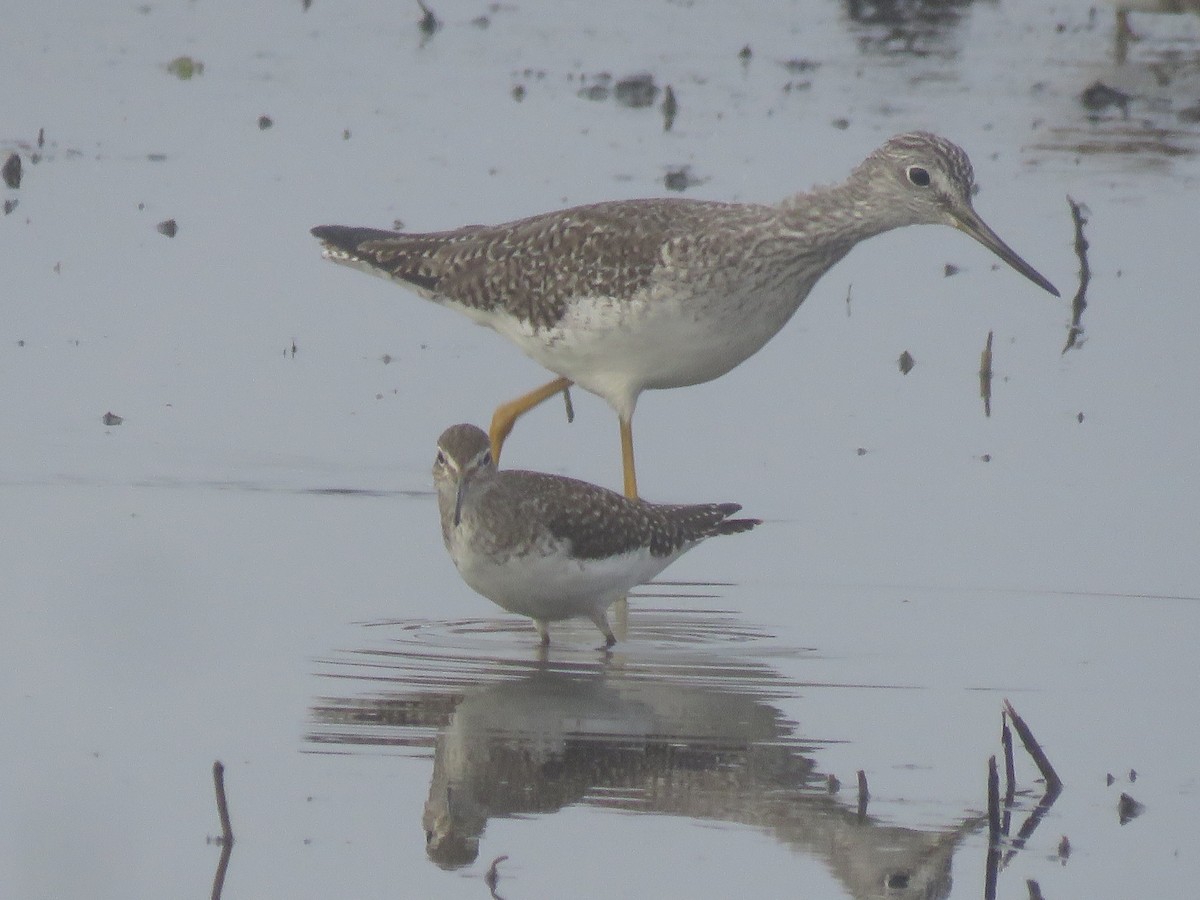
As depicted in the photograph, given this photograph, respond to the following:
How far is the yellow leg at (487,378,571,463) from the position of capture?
11.1 meters

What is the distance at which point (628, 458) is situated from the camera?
10.6m

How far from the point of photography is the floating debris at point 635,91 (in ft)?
62.7

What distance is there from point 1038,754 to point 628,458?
145 inches

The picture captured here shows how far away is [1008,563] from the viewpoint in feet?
32.9

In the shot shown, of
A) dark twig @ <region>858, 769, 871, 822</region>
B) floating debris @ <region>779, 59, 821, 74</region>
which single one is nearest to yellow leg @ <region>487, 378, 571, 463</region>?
dark twig @ <region>858, 769, 871, 822</region>

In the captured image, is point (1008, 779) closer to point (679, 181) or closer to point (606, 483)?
point (606, 483)

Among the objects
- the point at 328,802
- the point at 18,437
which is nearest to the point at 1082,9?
the point at 18,437

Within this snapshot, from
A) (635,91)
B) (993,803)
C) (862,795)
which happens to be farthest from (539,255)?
(635,91)

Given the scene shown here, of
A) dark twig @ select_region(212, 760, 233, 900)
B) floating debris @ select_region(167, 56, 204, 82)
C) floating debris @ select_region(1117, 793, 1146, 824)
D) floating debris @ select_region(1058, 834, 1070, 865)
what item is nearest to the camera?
dark twig @ select_region(212, 760, 233, 900)

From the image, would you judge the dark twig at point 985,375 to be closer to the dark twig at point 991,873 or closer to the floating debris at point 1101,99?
the dark twig at point 991,873

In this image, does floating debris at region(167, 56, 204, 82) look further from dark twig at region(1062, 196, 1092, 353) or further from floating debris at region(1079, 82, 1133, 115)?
dark twig at region(1062, 196, 1092, 353)

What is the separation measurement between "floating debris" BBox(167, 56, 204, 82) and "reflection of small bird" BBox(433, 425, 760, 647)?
34.2 feet

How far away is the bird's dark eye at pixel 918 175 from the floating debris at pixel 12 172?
21.2ft

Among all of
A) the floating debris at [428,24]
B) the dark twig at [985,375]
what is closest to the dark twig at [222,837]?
the dark twig at [985,375]
